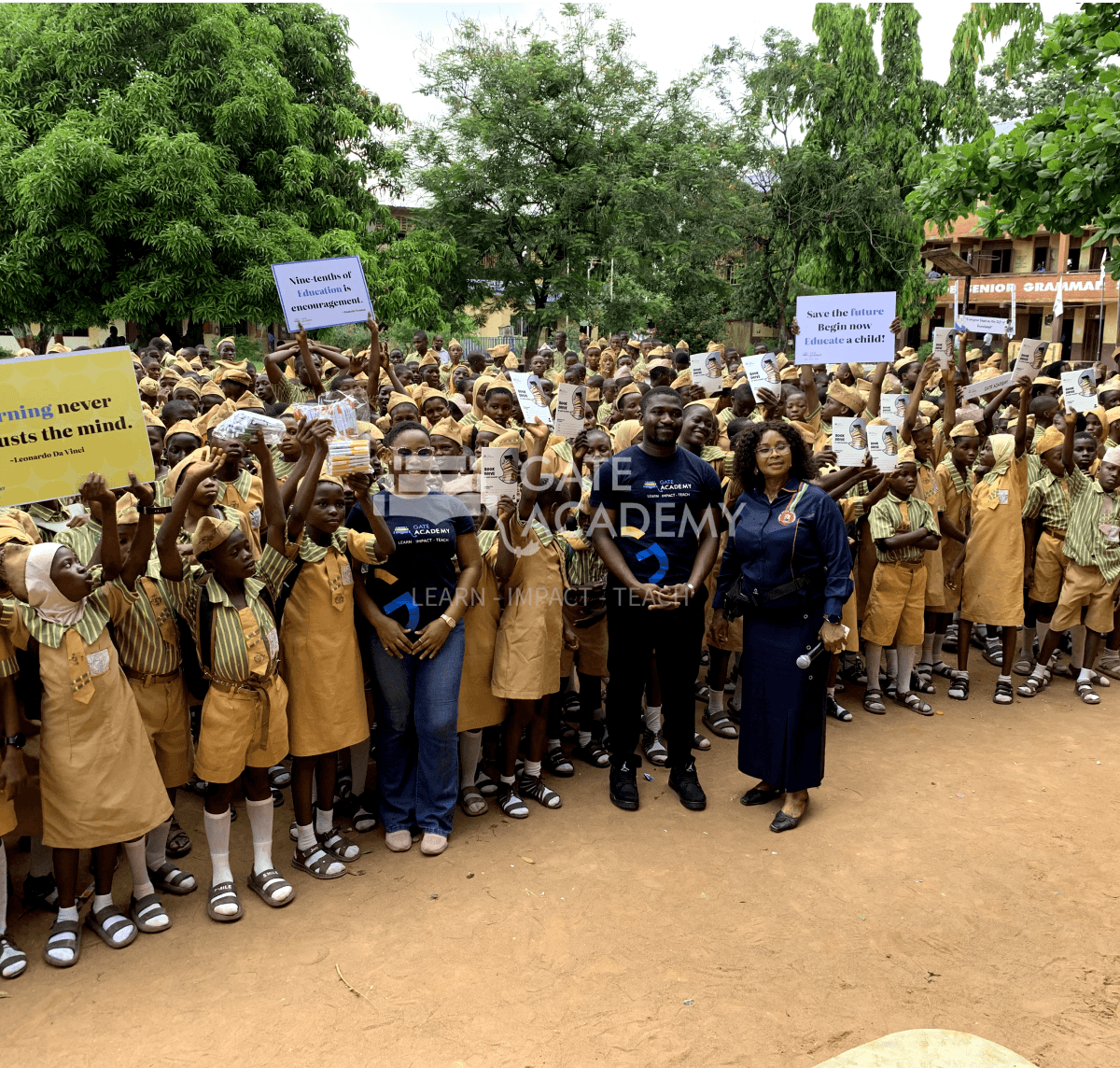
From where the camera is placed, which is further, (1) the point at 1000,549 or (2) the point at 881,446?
(1) the point at 1000,549

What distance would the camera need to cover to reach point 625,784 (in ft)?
15.9

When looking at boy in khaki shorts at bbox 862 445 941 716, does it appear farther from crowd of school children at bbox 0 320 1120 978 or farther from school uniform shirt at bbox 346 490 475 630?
school uniform shirt at bbox 346 490 475 630

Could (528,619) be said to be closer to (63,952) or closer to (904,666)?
(63,952)

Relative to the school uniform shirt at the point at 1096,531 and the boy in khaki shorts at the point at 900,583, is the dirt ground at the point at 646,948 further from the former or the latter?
the school uniform shirt at the point at 1096,531

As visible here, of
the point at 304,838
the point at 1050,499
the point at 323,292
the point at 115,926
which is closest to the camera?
the point at 115,926

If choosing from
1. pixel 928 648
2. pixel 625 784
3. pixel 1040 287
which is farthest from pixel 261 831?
pixel 1040 287

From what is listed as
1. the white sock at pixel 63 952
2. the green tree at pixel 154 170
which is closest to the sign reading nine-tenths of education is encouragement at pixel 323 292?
the white sock at pixel 63 952

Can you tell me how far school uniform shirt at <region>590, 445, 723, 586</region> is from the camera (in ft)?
15.1

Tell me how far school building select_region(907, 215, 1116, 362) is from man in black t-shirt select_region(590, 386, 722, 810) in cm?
2895

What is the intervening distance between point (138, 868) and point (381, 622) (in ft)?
4.49

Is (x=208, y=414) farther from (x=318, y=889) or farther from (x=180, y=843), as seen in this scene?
(x=318, y=889)

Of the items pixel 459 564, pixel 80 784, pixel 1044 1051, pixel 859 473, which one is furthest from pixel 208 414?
pixel 1044 1051

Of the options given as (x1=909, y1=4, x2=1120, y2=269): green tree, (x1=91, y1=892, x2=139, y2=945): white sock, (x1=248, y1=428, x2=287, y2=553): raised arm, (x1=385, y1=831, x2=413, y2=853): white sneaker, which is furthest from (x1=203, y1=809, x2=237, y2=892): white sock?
(x1=909, y1=4, x2=1120, y2=269): green tree

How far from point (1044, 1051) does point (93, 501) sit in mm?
3806
